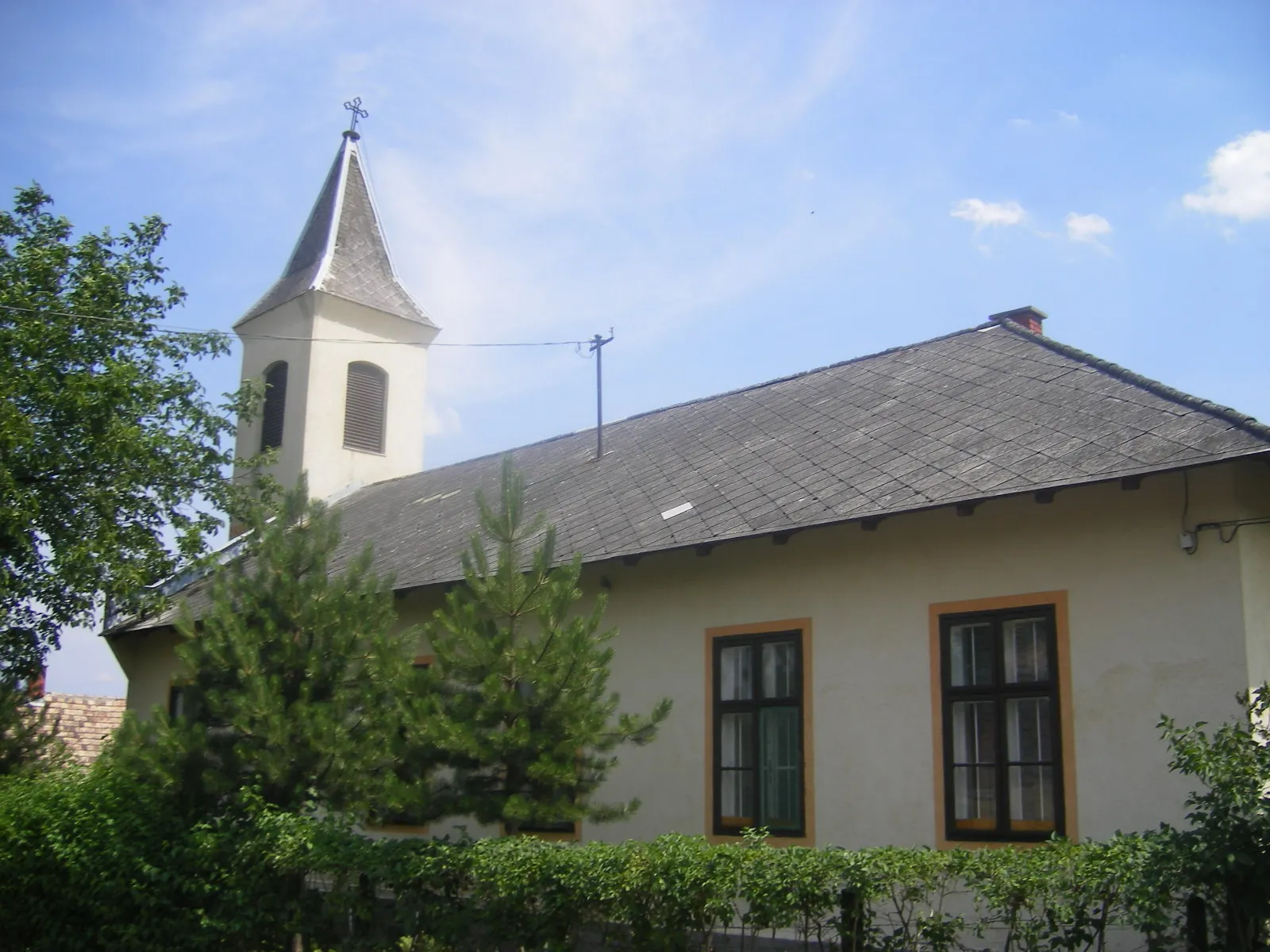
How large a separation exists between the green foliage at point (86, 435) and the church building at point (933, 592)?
3864mm

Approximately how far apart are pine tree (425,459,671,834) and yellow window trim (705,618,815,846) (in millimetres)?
1672

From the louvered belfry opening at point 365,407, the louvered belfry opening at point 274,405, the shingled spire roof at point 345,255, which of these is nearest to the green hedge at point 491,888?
the louvered belfry opening at point 274,405

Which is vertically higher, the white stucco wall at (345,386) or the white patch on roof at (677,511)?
the white stucco wall at (345,386)

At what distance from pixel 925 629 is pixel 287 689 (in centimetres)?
582

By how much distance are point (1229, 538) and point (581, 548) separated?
6.65 meters

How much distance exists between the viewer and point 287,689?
12.4 m

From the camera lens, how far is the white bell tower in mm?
23734

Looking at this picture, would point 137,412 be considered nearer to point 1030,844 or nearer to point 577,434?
point 577,434

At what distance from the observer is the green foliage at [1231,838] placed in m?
7.45

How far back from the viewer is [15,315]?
688 inches

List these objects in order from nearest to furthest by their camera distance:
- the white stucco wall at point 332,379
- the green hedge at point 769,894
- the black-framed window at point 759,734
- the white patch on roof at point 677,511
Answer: the green hedge at point 769,894, the black-framed window at point 759,734, the white patch on roof at point 677,511, the white stucco wall at point 332,379

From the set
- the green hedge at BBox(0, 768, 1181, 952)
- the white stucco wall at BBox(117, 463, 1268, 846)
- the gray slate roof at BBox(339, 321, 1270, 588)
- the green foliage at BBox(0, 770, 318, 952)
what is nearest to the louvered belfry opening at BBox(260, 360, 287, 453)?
the gray slate roof at BBox(339, 321, 1270, 588)

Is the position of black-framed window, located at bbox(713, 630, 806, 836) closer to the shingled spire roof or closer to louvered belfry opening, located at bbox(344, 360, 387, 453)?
louvered belfry opening, located at bbox(344, 360, 387, 453)

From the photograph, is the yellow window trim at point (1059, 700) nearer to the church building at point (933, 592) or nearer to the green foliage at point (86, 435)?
the church building at point (933, 592)
